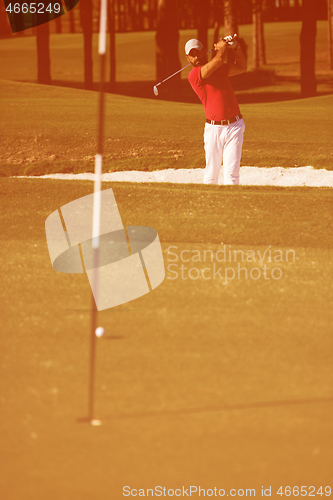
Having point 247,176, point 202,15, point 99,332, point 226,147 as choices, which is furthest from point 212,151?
point 202,15

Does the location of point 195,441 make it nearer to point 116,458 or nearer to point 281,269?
point 116,458

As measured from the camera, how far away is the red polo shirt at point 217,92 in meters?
8.75

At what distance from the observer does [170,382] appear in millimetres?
3318

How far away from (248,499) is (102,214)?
16.9 feet

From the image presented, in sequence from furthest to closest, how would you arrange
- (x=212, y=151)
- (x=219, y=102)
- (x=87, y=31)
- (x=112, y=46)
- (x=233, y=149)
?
(x=112, y=46) → (x=87, y=31) → (x=212, y=151) → (x=233, y=149) → (x=219, y=102)

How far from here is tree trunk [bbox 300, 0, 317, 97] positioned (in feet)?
80.6

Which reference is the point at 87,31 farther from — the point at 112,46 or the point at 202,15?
the point at 202,15

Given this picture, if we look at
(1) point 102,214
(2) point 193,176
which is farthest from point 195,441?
(2) point 193,176

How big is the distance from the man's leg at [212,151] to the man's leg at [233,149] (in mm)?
109

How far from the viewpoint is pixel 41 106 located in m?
A: 16.7

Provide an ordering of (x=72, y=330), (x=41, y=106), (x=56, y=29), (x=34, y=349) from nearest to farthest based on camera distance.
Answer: (x=34, y=349)
(x=72, y=330)
(x=41, y=106)
(x=56, y=29)

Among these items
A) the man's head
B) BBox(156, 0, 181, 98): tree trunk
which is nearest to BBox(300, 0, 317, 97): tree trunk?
BBox(156, 0, 181, 98): tree trunk

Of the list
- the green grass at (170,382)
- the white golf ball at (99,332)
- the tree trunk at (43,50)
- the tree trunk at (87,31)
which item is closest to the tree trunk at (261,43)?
the tree trunk at (87,31)

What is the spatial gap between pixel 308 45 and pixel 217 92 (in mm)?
18053
